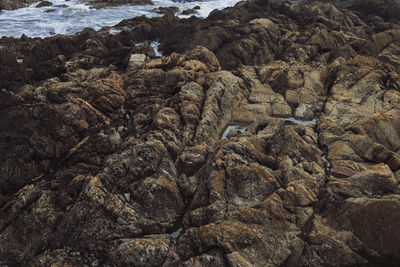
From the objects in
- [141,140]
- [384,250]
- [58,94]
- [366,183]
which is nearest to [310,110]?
[366,183]

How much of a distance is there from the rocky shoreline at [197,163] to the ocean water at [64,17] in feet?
57.9

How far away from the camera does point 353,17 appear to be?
3416 centimetres

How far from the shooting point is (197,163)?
13.0 m

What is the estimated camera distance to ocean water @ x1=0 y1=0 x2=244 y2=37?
117 ft

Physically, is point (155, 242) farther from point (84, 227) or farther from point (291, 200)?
point (291, 200)

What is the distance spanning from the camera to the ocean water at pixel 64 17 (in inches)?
1410

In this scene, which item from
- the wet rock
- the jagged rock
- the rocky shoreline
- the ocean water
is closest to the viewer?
the rocky shoreline

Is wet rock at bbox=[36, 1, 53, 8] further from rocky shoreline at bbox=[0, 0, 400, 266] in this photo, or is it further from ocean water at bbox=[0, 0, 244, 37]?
rocky shoreline at bbox=[0, 0, 400, 266]

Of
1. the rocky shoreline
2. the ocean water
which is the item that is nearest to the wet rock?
the ocean water

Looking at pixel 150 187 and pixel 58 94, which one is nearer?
pixel 150 187

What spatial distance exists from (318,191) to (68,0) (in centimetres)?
6445

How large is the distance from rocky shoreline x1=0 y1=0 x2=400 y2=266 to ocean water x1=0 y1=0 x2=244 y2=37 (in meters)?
17.6

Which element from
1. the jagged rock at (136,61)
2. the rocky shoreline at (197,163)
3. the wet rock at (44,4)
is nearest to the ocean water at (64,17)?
the wet rock at (44,4)

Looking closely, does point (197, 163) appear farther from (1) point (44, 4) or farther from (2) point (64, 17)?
(1) point (44, 4)
